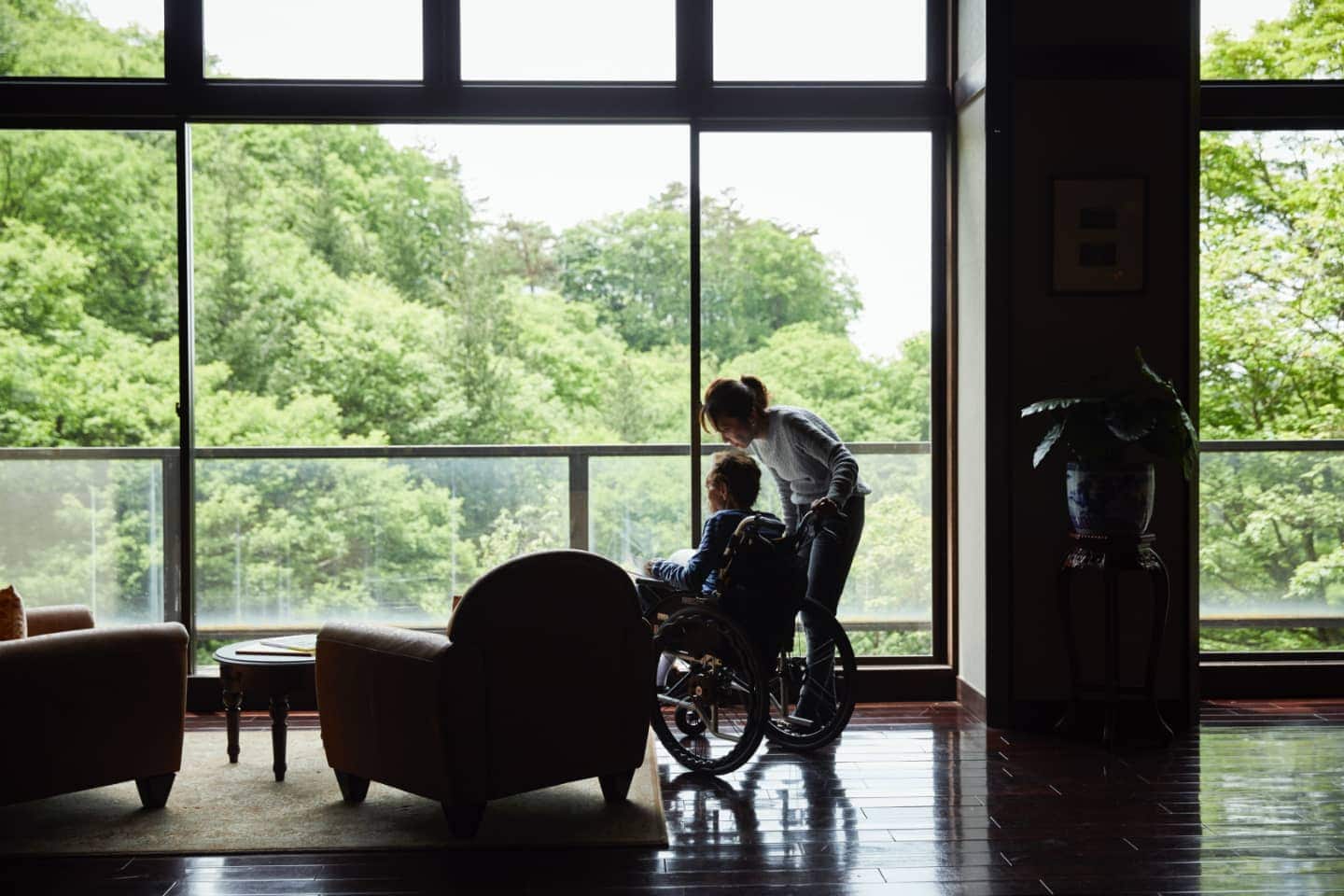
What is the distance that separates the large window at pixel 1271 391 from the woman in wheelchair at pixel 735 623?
2.09 m

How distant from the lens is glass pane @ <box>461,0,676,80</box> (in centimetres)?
495

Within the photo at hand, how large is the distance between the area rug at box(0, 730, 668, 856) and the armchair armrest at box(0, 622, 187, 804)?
146mm

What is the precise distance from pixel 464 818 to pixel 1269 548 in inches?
147

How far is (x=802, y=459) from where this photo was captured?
4336 mm

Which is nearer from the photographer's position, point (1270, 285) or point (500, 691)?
point (500, 691)

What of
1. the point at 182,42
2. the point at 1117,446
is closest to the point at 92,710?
the point at 182,42

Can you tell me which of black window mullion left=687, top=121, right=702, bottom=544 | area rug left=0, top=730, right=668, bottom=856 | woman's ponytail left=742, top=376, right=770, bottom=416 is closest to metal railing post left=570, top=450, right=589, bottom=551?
black window mullion left=687, top=121, right=702, bottom=544

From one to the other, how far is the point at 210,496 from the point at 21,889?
2.30 metres

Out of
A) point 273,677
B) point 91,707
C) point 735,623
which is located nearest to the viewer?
point 91,707

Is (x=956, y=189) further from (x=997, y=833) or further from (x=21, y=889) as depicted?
(x=21, y=889)

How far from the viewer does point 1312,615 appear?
16.9ft

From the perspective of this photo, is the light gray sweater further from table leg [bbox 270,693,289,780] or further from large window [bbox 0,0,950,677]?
table leg [bbox 270,693,289,780]

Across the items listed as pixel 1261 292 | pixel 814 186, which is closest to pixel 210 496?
pixel 814 186

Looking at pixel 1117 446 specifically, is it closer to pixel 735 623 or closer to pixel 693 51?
pixel 735 623
